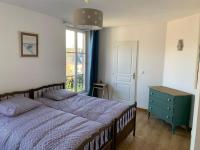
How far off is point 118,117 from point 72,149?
3.43 feet

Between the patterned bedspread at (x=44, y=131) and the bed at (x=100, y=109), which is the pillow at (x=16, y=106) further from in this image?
the bed at (x=100, y=109)

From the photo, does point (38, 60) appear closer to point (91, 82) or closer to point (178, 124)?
point (91, 82)

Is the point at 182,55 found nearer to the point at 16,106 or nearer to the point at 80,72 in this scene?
the point at 80,72

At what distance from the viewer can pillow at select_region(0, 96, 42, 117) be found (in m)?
2.51

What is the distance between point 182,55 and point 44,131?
326 centimetres

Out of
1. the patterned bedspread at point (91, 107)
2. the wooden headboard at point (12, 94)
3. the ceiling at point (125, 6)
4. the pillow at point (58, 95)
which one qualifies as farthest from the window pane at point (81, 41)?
the wooden headboard at point (12, 94)

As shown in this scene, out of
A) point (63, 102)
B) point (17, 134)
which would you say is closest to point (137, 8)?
point (63, 102)

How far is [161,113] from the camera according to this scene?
150 inches

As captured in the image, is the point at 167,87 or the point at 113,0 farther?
the point at 167,87

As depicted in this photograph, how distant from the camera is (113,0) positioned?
2645mm

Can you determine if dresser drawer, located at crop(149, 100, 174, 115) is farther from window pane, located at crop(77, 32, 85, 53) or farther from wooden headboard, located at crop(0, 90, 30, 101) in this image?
wooden headboard, located at crop(0, 90, 30, 101)

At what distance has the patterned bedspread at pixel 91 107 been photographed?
A: 2.67 metres

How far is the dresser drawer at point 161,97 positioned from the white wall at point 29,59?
232cm

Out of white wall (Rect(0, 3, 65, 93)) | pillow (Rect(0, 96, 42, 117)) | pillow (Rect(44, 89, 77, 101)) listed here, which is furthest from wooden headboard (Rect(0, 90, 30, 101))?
pillow (Rect(44, 89, 77, 101))
